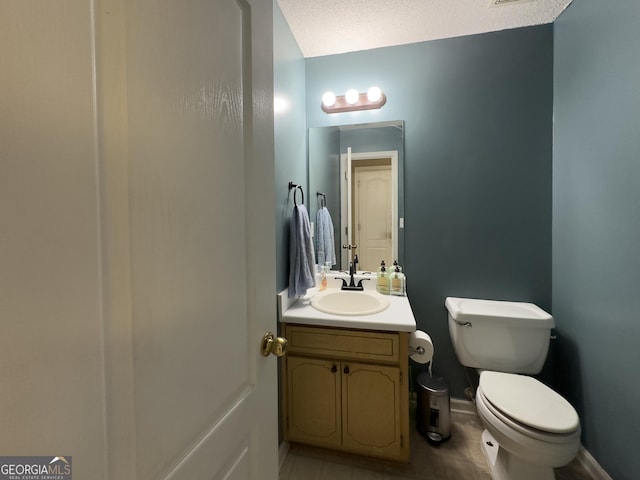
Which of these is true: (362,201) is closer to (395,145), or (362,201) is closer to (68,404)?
(395,145)

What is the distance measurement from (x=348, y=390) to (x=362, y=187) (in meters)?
1.25

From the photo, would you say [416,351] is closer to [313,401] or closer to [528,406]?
[528,406]

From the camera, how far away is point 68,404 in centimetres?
29

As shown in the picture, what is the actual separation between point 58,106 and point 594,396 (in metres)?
2.11

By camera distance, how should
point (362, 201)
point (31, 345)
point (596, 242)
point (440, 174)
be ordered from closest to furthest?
point (31, 345)
point (596, 242)
point (440, 174)
point (362, 201)

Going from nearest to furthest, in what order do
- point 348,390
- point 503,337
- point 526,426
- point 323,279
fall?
point 526,426, point 348,390, point 503,337, point 323,279

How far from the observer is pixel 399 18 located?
154cm

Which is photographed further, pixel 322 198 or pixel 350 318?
pixel 322 198

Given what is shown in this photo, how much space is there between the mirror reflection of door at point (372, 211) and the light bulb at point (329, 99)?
1.40 feet

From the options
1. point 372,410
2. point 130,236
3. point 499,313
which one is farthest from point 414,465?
point 130,236

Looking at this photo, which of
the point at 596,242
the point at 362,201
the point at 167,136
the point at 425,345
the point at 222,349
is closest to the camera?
the point at 167,136

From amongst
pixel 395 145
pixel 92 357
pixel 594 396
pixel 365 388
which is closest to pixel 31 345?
pixel 92 357

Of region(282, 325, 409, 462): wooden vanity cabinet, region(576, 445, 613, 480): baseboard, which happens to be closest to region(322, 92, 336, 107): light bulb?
region(282, 325, 409, 462): wooden vanity cabinet

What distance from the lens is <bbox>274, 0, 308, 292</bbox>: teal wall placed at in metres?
1.43
